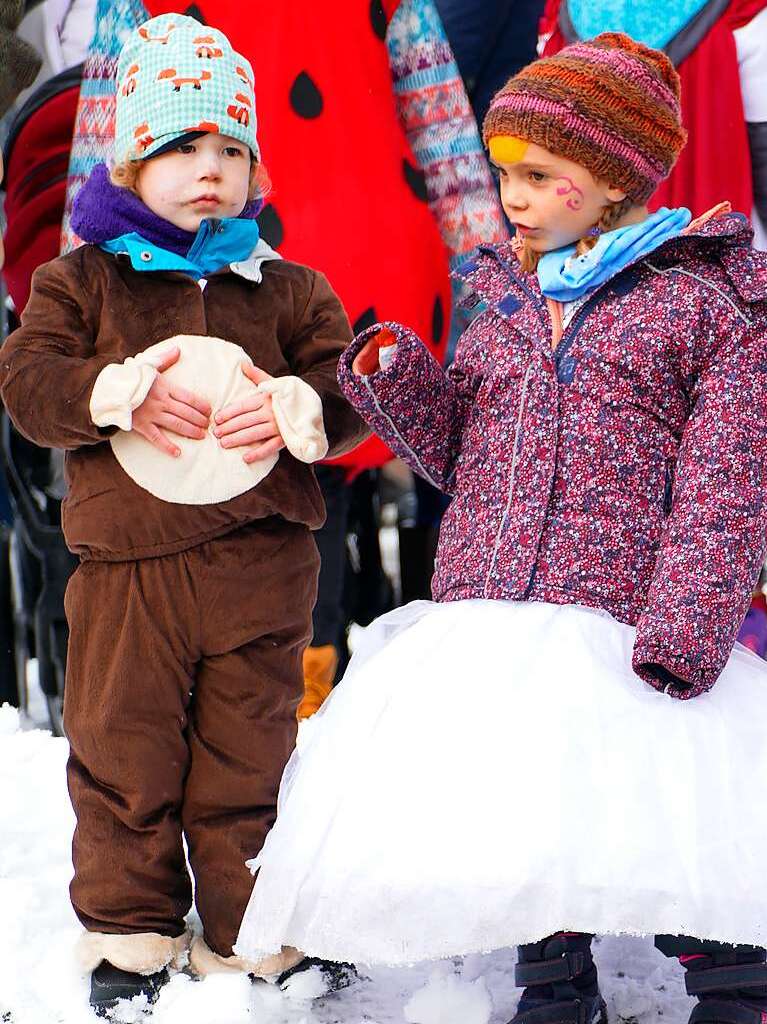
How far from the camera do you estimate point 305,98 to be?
9.80 ft

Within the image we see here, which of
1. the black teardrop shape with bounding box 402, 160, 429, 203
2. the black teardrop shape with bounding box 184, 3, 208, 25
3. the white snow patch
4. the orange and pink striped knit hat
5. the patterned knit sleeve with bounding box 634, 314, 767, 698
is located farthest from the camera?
the black teardrop shape with bounding box 402, 160, 429, 203

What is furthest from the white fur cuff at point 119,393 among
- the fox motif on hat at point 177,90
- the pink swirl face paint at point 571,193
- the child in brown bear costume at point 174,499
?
the pink swirl face paint at point 571,193

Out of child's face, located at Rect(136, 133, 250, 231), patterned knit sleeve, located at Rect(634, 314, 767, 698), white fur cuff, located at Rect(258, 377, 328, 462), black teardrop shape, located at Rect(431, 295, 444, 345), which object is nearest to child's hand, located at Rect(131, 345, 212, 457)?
white fur cuff, located at Rect(258, 377, 328, 462)

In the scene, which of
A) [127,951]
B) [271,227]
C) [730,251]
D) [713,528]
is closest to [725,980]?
[713,528]

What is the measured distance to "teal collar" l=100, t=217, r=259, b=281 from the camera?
7.48 ft

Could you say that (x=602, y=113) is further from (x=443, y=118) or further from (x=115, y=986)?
(x=115, y=986)

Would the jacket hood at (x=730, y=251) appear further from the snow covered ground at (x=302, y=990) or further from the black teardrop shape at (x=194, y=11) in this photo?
the black teardrop shape at (x=194, y=11)

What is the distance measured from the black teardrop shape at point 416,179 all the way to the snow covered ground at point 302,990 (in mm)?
1485

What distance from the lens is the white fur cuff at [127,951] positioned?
2.23 meters

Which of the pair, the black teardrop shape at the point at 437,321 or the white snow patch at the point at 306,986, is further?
the black teardrop shape at the point at 437,321

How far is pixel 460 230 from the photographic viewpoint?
310cm

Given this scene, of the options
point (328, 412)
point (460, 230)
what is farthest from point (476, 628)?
point (460, 230)

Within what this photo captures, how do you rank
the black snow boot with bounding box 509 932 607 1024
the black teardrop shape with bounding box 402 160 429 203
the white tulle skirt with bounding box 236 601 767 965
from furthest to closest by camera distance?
the black teardrop shape with bounding box 402 160 429 203
the black snow boot with bounding box 509 932 607 1024
the white tulle skirt with bounding box 236 601 767 965

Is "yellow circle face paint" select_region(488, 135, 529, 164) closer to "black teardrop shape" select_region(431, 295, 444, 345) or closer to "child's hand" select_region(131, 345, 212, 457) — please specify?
"child's hand" select_region(131, 345, 212, 457)
